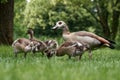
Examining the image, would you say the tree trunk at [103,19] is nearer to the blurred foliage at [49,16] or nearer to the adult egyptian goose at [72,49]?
the blurred foliage at [49,16]

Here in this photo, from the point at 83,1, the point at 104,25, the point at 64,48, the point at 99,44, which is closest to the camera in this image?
the point at 64,48

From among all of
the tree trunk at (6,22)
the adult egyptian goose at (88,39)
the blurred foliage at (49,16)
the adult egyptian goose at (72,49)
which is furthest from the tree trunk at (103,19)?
the adult egyptian goose at (72,49)

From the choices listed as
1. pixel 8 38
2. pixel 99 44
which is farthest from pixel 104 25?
pixel 99 44

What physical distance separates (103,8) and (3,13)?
62.1 feet

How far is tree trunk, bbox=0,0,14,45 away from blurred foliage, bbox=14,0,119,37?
12959mm

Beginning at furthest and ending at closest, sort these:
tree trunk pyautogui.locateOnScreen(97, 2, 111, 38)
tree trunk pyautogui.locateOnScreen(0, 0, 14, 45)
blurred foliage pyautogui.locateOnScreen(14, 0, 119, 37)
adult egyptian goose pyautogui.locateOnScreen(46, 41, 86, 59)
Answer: blurred foliage pyautogui.locateOnScreen(14, 0, 119, 37) → tree trunk pyautogui.locateOnScreen(97, 2, 111, 38) → tree trunk pyautogui.locateOnScreen(0, 0, 14, 45) → adult egyptian goose pyautogui.locateOnScreen(46, 41, 86, 59)

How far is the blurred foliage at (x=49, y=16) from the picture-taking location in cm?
3866

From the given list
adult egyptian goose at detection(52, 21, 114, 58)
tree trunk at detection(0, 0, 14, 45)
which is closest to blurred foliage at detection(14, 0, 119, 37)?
tree trunk at detection(0, 0, 14, 45)

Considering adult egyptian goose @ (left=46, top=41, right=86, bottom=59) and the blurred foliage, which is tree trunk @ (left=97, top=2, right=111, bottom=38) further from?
adult egyptian goose @ (left=46, top=41, right=86, bottom=59)

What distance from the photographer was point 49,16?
4453cm

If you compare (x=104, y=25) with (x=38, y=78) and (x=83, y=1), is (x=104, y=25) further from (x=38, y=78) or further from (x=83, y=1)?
(x=38, y=78)

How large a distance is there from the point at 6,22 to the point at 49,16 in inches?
884

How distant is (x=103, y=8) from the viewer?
129 ft

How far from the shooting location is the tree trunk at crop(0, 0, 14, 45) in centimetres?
2198
